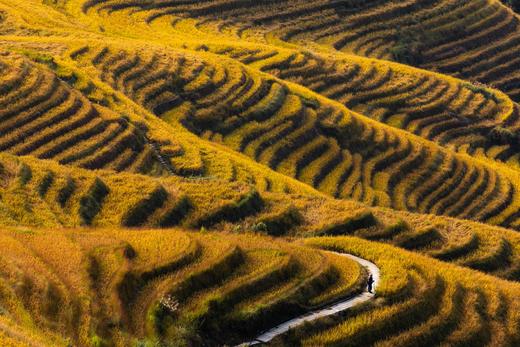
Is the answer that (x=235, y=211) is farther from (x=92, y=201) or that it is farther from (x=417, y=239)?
(x=417, y=239)

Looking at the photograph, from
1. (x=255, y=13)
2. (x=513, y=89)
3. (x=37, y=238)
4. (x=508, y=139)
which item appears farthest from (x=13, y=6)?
(x=37, y=238)

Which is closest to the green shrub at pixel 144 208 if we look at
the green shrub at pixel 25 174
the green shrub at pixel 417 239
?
the green shrub at pixel 25 174

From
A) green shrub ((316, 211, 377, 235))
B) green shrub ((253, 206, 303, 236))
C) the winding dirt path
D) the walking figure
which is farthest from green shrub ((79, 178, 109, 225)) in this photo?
the walking figure

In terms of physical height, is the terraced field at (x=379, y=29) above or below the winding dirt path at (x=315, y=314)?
above

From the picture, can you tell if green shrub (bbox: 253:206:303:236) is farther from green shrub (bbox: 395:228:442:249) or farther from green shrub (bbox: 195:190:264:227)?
green shrub (bbox: 395:228:442:249)

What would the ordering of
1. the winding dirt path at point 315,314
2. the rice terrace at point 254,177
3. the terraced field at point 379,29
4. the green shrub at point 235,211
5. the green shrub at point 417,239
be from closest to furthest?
the winding dirt path at point 315,314
the rice terrace at point 254,177
the green shrub at point 235,211
the green shrub at point 417,239
the terraced field at point 379,29

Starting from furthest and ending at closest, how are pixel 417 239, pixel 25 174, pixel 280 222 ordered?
pixel 417 239 < pixel 280 222 < pixel 25 174

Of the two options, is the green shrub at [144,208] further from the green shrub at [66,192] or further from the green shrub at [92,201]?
the green shrub at [66,192]

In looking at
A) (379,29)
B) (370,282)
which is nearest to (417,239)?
(370,282)

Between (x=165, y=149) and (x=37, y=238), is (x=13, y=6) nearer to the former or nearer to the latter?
(x=165, y=149)

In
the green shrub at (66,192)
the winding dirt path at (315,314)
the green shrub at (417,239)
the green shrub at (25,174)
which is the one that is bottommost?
the winding dirt path at (315,314)
